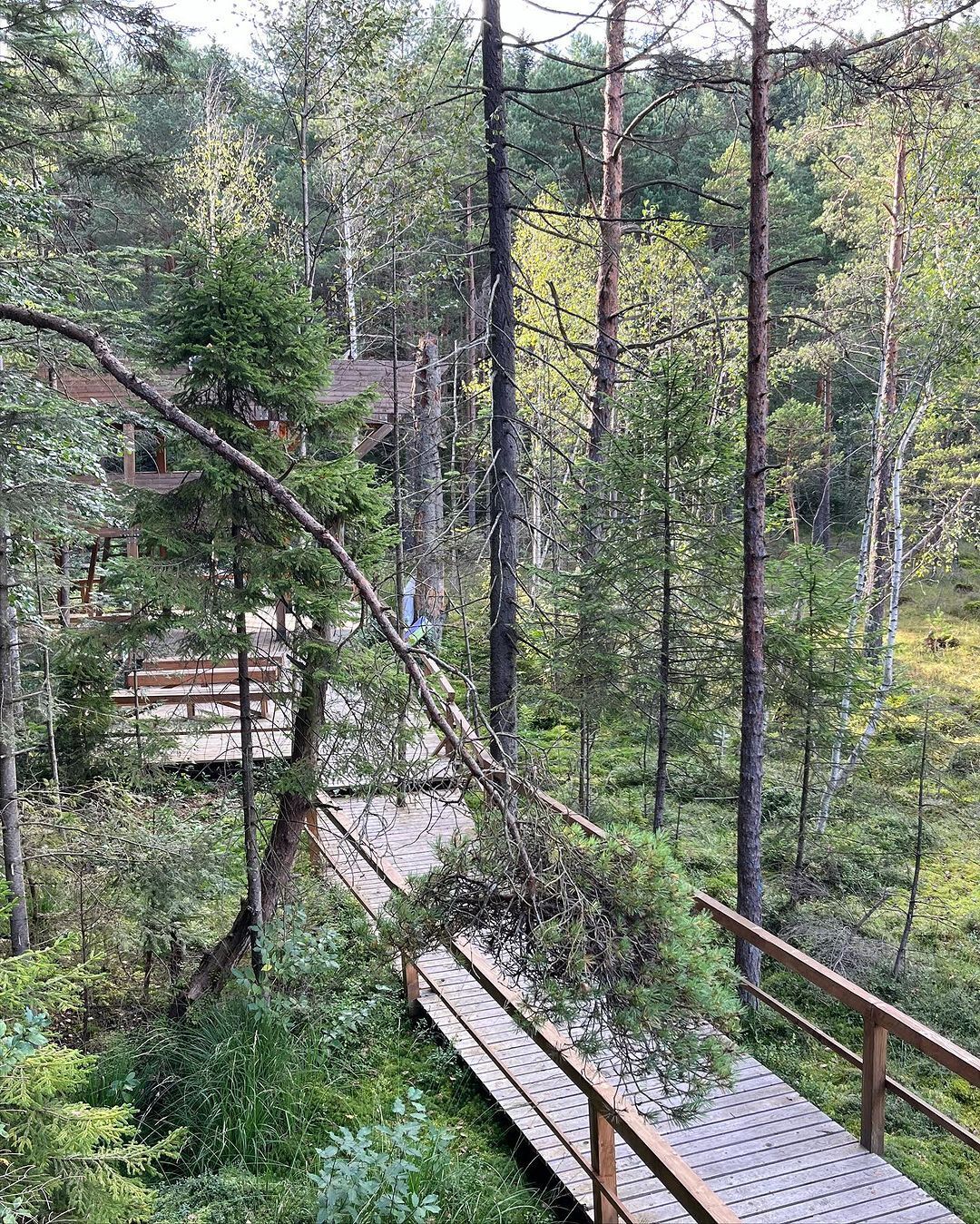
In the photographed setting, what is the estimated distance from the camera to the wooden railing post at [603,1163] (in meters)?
4.29

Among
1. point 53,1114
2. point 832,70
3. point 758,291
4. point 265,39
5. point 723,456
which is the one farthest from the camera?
point 265,39

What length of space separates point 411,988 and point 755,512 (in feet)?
15.7

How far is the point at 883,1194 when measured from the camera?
4523 mm

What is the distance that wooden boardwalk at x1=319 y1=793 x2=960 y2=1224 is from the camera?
4.42 m

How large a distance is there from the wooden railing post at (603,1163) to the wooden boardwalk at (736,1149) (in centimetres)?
13

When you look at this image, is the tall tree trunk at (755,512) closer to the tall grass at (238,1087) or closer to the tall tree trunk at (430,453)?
the tall grass at (238,1087)

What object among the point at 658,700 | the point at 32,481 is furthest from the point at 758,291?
the point at 32,481

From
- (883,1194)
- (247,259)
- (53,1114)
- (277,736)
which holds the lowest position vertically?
(883,1194)

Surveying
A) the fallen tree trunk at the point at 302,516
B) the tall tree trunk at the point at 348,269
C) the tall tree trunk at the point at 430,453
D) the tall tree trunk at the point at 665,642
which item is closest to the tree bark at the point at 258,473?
the fallen tree trunk at the point at 302,516

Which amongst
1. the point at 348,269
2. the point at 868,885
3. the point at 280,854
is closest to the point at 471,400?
the point at 348,269

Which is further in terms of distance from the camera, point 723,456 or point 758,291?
point 723,456

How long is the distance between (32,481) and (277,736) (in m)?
6.69

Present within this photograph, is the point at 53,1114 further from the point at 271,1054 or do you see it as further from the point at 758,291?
the point at 758,291

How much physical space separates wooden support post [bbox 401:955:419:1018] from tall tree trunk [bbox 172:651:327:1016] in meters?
1.18
